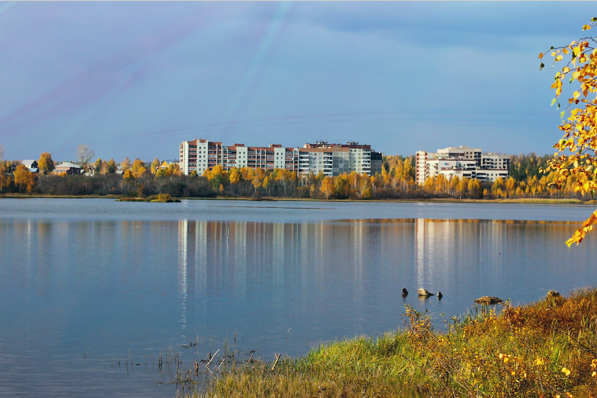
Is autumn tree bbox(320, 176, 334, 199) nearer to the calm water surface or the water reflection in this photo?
the water reflection

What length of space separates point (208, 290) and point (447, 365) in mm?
12354

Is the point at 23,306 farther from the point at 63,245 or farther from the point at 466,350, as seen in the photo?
the point at 63,245

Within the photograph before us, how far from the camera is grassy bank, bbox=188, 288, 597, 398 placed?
7.44 metres

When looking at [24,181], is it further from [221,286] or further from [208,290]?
[208,290]

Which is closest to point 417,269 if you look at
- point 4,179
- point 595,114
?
point 595,114

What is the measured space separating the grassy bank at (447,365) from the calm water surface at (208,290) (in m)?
1.67

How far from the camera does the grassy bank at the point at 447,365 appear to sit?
7441 mm

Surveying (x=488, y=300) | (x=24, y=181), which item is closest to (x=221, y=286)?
(x=488, y=300)

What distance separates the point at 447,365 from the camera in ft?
28.1


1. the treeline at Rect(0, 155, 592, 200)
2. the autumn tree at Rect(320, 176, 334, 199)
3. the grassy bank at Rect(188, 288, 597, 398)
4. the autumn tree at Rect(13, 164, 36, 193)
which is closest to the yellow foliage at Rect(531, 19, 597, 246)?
the grassy bank at Rect(188, 288, 597, 398)

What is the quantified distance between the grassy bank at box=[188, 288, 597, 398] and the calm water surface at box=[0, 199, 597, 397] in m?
1.67

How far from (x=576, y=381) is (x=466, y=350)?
1.87 metres

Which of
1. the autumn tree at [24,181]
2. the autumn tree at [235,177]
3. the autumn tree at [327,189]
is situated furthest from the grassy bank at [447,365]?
the autumn tree at [235,177]

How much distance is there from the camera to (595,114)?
15.9 ft
